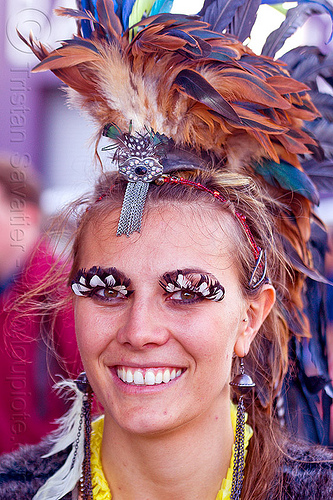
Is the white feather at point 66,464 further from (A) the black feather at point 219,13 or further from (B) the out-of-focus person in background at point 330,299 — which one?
(A) the black feather at point 219,13

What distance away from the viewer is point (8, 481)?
1.86 meters

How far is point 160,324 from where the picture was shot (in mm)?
1553

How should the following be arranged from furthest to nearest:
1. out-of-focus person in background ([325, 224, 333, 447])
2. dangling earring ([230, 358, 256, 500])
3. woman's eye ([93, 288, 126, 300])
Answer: out-of-focus person in background ([325, 224, 333, 447]) < dangling earring ([230, 358, 256, 500]) < woman's eye ([93, 288, 126, 300])

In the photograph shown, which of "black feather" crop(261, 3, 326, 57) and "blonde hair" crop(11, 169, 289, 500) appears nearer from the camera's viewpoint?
"blonde hair" crop(11, 169, 289, 500)

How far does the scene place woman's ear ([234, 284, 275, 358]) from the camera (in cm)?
174

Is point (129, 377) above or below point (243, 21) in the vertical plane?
below

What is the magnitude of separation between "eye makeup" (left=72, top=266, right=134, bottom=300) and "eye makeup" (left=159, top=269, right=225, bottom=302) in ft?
0.37

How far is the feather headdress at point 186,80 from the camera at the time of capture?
5.60 feet

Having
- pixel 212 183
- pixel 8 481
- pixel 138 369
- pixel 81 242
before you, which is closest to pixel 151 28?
pixel 212 183

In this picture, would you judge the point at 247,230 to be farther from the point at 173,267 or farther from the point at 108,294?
the point at 108,294

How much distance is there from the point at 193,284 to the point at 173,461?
20.8 inches

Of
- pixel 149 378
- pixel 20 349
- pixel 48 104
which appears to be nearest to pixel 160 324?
pixel 149 378

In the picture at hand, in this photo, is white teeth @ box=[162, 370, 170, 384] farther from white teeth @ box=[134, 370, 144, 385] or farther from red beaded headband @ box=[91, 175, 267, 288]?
red beaded headband @ box=[91, 175, 267, 288]

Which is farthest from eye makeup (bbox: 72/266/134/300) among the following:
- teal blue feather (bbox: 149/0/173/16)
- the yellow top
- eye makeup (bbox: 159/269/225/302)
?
teal blue feather (bbox: 149/0/173/16)
